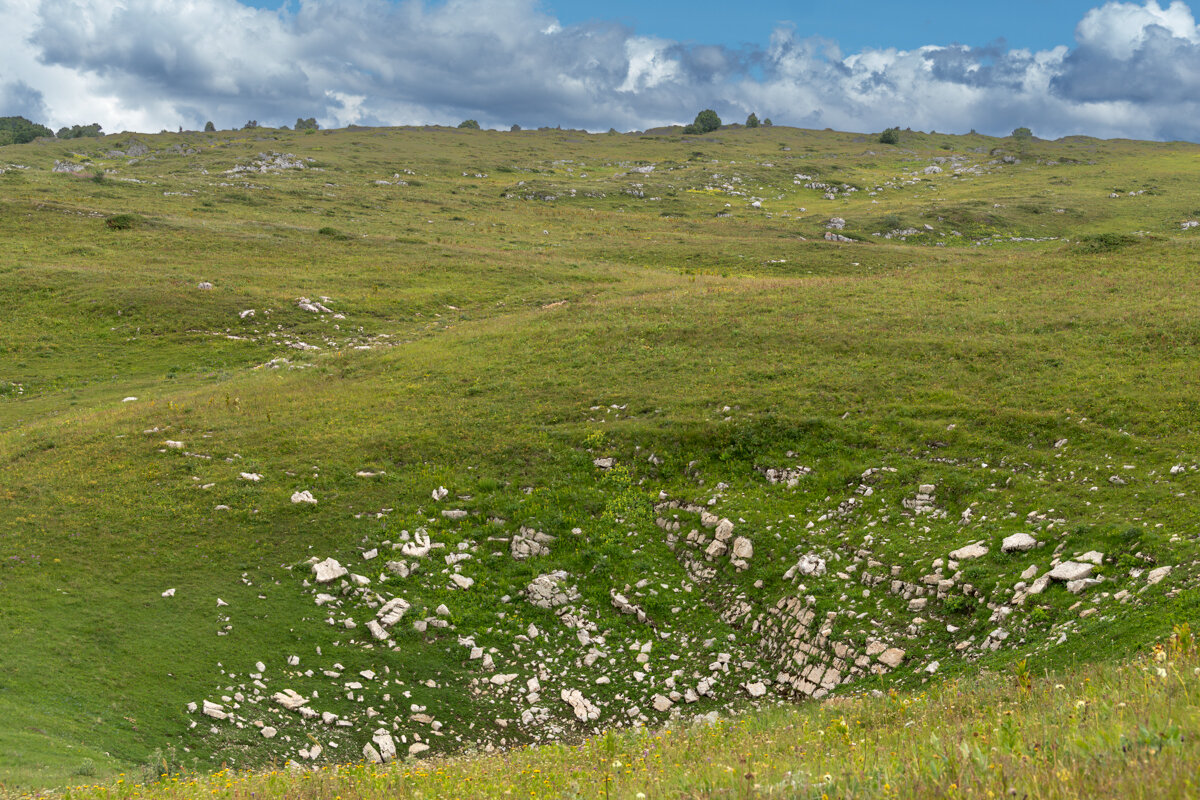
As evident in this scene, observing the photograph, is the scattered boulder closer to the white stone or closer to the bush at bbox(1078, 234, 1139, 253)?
the white stone

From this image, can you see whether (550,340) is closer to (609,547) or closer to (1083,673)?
(609,547)

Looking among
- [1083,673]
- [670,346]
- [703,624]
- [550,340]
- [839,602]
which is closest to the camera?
[1083,673]

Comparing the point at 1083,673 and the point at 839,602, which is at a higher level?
the point at 1083,673

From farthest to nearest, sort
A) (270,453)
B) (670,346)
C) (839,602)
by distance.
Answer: (670,346)
(270,453)
(839,602)

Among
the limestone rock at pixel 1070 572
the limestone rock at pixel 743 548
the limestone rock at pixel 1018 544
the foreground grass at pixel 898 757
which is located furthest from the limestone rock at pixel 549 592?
the limestone rock at pixel 1070 572

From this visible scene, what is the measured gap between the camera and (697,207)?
10369 centimetres

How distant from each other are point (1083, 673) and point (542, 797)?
6.84m

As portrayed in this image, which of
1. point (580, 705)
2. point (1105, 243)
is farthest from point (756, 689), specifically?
point (1105, 243)

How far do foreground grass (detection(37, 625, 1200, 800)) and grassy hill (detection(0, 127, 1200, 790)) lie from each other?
299 centimetres

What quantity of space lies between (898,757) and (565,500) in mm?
15546

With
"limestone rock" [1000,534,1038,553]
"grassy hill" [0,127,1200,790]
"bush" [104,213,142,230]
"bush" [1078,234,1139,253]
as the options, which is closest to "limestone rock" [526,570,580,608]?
"grassy hill" [0,127,1200,790]

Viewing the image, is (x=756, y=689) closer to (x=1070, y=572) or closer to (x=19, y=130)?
(x=1070, y=572)

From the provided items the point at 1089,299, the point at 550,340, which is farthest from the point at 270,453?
the point at 1089,299

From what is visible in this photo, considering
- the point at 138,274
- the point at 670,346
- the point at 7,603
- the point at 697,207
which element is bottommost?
the point at 7,603
